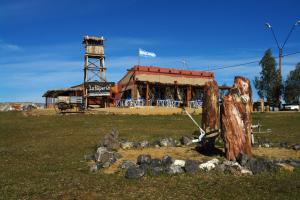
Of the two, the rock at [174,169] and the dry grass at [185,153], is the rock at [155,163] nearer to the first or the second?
the rock at [174,169]

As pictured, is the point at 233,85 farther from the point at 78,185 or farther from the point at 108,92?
the point at 108,92

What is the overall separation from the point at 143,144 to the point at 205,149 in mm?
2650

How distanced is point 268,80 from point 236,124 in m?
43.8

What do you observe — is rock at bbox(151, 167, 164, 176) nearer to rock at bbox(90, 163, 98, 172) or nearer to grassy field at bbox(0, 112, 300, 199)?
grassy field at bbox(0, 112, 300, 199)

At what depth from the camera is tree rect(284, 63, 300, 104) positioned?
2076 inches

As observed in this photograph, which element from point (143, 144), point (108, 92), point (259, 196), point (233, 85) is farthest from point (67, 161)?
point (108, 92)

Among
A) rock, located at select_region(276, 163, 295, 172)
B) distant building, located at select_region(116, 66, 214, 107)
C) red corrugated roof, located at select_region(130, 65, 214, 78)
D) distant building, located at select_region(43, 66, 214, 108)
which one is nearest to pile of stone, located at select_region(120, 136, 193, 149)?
rock, located at select_region(276, 163, 295, 172)

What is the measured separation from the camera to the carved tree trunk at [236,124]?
36.6 feet

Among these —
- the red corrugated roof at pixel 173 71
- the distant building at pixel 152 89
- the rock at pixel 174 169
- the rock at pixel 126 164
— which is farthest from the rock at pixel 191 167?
the red corrugated roof at pixel 173 71

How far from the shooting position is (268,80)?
172ft

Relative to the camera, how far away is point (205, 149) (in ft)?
42.6

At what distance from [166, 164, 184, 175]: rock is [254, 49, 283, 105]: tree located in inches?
1710

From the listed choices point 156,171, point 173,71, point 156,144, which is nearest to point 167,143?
point 156,144

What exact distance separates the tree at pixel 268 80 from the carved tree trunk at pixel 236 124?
41341mm
